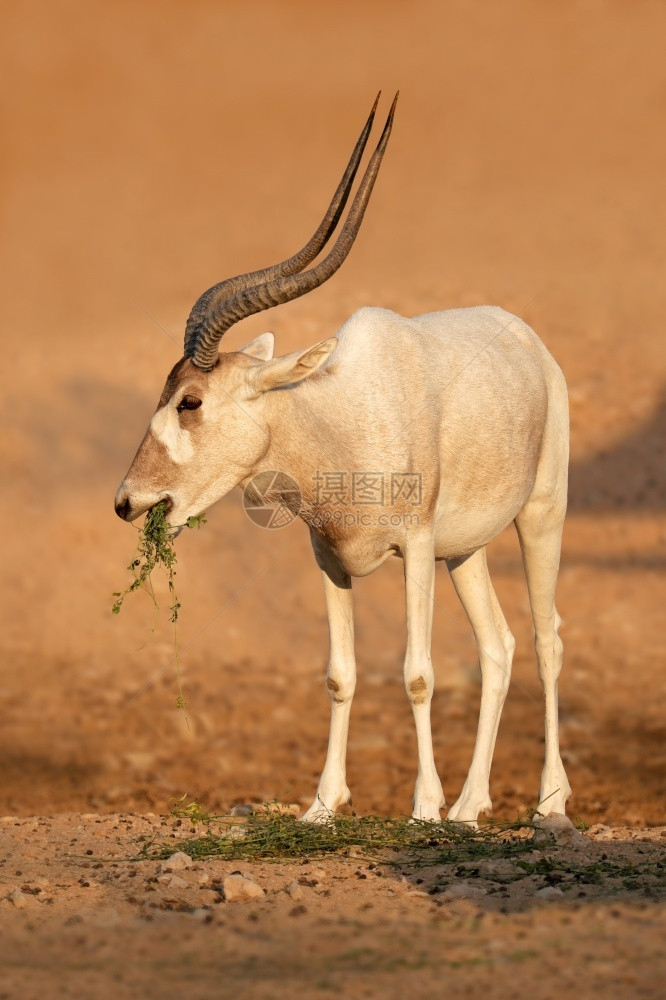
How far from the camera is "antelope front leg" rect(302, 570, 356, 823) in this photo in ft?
25.4

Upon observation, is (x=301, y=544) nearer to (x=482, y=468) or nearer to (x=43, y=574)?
(x=43, y=574)

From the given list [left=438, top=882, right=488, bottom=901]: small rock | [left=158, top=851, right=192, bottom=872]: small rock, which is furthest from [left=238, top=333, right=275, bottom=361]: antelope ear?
[left=438, top=882, right=488, bottom=901]: small rock

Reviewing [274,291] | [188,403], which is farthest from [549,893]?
[274,291]

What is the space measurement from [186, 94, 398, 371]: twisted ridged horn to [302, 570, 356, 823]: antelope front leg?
1589mm

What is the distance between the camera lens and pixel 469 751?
11320 mm

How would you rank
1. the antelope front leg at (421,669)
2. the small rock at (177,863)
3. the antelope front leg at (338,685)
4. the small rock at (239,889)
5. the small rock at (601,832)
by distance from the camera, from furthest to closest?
the antelope front leg at (338,685)
the small rock at (601,832)
the antelope front leg at (421,669)
the small rock at (177,863)
the small rock at (239,889)

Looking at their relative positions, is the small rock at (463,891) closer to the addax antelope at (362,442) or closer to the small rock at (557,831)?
the small rock at (557,831)

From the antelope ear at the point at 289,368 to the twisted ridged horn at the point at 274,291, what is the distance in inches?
9.9

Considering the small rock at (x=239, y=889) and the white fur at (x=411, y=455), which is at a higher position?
the white fur at (x=411, y=455)

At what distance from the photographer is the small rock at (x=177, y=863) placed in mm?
6293

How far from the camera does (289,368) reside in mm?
6918

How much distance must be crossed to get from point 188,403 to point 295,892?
249 cm

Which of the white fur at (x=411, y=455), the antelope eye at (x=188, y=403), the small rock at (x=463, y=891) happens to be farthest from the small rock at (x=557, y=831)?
the antelope eye at (x=188, y=403)

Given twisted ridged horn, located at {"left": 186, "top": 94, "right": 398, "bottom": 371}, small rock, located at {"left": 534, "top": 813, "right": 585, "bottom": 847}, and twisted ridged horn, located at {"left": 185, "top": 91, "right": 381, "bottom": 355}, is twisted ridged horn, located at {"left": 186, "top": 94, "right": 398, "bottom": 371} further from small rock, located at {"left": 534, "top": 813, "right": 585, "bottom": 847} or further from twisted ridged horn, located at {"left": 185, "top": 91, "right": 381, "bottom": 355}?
small rock, located at {"left": 534, "top": 813, "right": 585, "bottom": 847}
